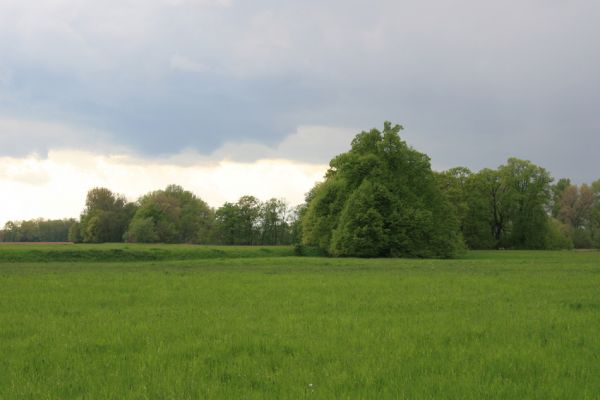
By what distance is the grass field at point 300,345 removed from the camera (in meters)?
7.75

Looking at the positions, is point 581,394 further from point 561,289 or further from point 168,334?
point 561,289

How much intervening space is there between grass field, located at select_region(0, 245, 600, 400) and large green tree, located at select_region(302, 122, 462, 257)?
4108 centimetres

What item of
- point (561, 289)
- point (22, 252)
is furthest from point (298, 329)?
point (22, 252)

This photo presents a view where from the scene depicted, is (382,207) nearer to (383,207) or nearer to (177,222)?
(383,207)

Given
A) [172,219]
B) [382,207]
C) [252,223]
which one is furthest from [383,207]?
[172,219]

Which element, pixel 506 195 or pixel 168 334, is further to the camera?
pixel 506 195

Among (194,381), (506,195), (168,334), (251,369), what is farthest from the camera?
(506,195)

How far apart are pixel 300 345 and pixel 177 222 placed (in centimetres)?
12695

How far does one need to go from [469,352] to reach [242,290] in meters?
12.7

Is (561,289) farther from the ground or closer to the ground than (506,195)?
closer to the ground

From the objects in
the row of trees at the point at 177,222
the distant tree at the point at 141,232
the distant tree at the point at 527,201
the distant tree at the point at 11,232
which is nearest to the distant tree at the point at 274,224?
the row of trees at the point at 177,222

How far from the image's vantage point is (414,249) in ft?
204

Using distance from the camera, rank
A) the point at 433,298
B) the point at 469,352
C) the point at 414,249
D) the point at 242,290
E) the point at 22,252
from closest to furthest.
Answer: the point at 469,352 → the point at 433,298 → the point at 242,290 → the point at 22,252 → the point at 414,249

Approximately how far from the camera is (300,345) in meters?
10.4
